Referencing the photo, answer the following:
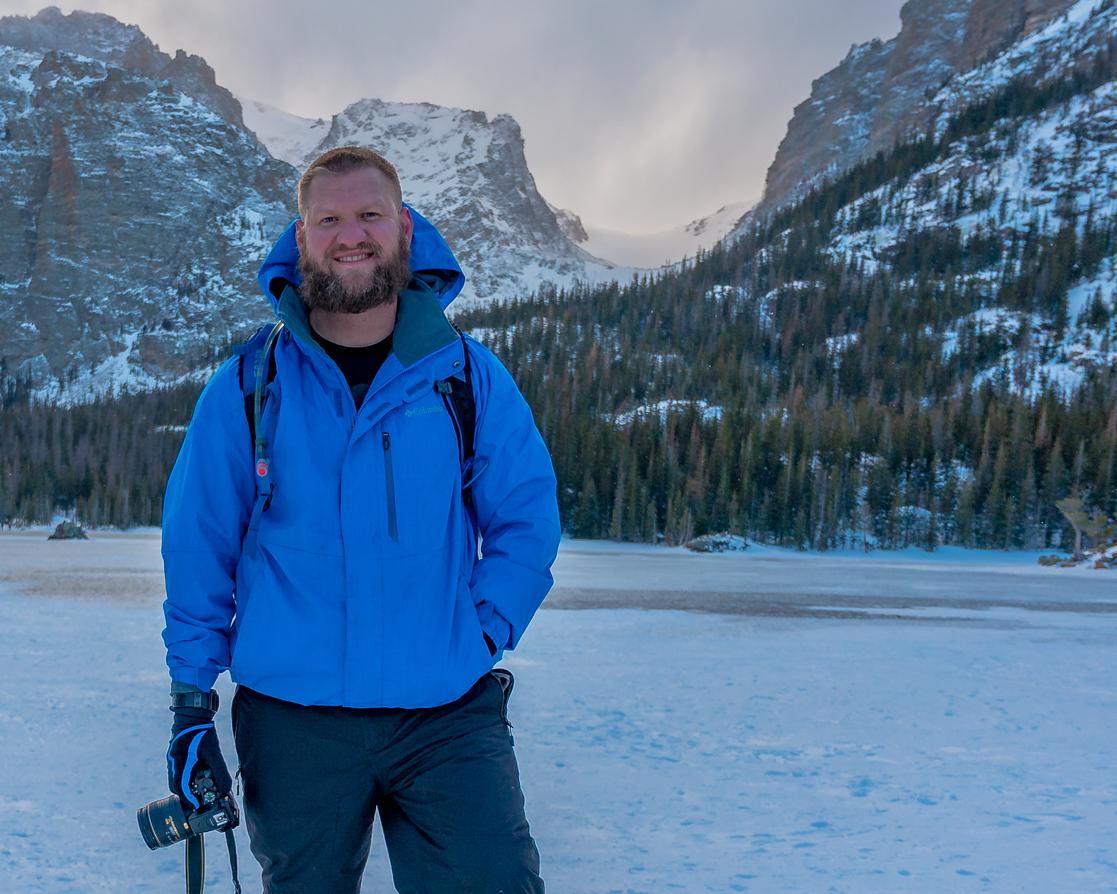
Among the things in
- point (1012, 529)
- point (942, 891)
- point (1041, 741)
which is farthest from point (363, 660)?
point (1012, 529)

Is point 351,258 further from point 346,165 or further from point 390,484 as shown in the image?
point 390,484

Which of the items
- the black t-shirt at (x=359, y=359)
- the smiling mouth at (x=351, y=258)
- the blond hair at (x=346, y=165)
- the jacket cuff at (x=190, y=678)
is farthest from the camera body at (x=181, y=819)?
the blond hair at (x=346, y=165)

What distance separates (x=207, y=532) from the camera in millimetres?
2699

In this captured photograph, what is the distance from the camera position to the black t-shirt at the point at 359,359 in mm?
2877

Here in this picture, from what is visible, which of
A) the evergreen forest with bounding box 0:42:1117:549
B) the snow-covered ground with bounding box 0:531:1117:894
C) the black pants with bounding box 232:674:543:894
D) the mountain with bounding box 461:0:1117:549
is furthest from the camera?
the mountain with bounding box 461:0:1117:549

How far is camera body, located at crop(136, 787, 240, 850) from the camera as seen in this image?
106 inches

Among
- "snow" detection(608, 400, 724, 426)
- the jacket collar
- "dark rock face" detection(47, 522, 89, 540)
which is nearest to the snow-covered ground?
the jacket collar

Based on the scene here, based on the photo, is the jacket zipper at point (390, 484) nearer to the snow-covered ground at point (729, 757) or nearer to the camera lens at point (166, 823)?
the camera lens at point (166, 823)

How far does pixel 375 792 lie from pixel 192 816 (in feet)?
1.62

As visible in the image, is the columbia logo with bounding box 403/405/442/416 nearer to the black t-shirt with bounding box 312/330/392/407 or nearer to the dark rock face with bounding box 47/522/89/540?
the black t-shirt with bounding box 312/330/392/407

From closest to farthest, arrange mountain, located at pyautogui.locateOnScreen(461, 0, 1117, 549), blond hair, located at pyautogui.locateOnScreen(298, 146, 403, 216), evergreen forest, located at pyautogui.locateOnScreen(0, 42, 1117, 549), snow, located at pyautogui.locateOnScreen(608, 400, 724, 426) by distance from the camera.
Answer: blond hair, located at pyautogui.locateOnScreen(298, 146, 403, 216) < evergreen forest, located at pyautogui.locateOnScreen(0, 42, 1117, 549) < mountain, located at pyautogui.locateOnScreen(461, 0, 1117, 549) < snow, located at pyautogui.locateOnScreen(608, 400, 724, 426)

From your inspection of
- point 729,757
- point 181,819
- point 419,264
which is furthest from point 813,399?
point 181,819

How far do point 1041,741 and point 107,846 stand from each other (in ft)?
21.6

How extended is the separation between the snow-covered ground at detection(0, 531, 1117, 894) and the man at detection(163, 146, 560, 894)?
7.13 feet
